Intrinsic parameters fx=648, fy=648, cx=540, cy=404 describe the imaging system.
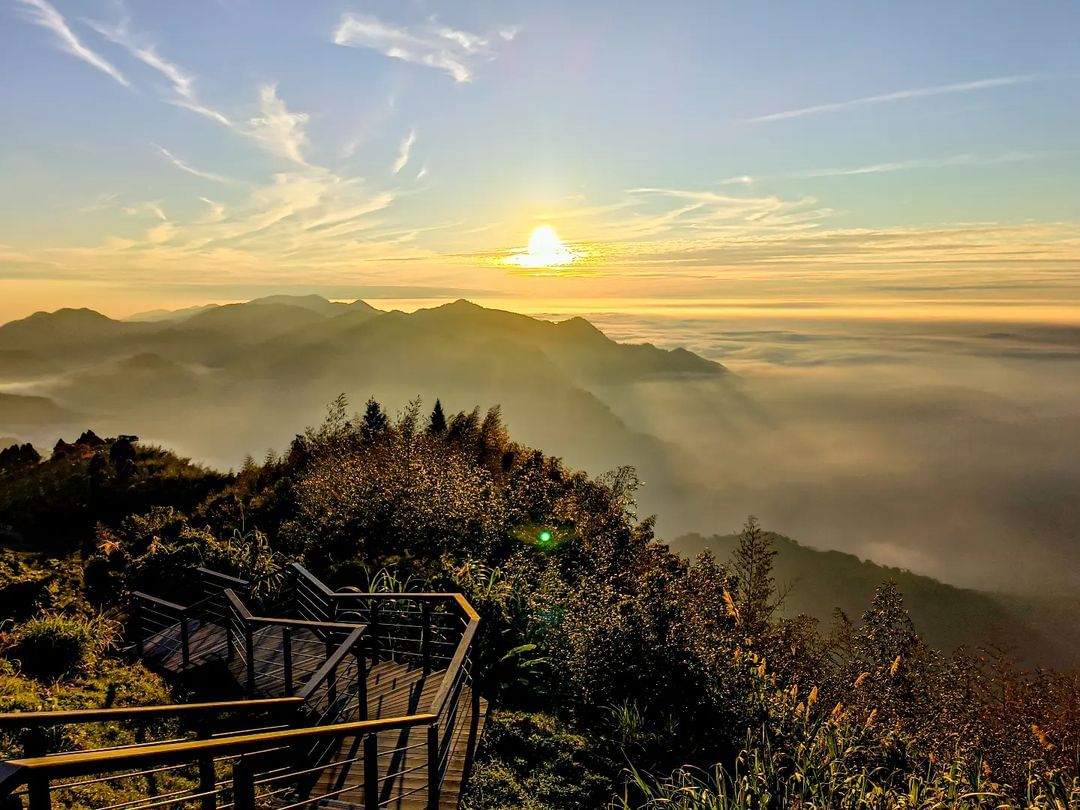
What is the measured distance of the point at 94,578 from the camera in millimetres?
12062

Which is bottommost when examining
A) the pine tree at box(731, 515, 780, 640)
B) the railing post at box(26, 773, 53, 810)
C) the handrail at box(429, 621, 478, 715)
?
the pine tree at box(731, 515, 780, 640)

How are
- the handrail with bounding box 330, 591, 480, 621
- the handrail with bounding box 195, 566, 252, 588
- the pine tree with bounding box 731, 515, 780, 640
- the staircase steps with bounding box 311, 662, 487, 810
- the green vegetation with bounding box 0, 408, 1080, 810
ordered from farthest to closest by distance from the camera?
the pine tree with bounding box 731, 515, 780, 640
the handrail with bounding box 195, 566, 252, 588
the handrail with bounding box 330, 591, 480, 621
the green vegetation with bounding box 0, 408, 1080, 810
the staircase steps with bounding box 311, 662, 487, 810

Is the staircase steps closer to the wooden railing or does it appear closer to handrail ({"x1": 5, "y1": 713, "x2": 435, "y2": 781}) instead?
the wooden railing

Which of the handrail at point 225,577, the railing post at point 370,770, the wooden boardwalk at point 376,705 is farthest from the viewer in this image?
the handrail at point 225,577

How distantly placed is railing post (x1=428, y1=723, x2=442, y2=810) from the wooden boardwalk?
11 cm

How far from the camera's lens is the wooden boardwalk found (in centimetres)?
555

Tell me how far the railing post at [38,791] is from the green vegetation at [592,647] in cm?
421

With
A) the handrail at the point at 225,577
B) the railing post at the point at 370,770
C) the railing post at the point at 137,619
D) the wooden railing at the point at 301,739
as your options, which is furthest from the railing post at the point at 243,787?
the railing post at the point at 137,619

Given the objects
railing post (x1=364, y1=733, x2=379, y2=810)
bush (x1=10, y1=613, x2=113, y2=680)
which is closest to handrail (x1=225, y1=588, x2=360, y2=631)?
railing post (x1=364, y1=733, x2=379, y2=810)

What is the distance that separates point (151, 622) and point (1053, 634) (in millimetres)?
121952

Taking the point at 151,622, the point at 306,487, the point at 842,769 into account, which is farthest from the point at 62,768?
the point at 306,487

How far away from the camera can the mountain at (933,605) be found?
67500mm

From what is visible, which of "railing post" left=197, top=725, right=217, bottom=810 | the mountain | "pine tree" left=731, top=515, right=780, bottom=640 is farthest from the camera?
the mountain

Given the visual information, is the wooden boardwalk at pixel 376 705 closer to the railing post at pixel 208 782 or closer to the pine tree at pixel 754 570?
the railing post at pixel 208 782
